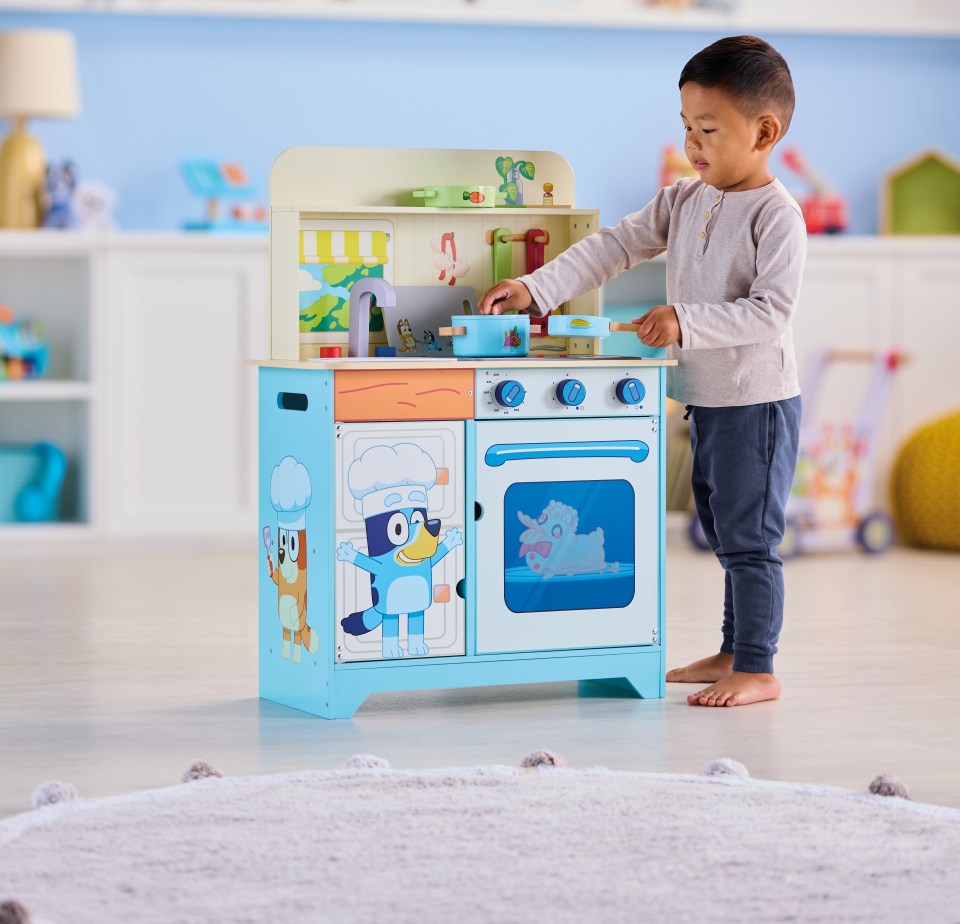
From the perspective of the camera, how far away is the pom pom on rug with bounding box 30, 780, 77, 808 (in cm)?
168

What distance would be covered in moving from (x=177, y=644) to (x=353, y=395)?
2.65ft

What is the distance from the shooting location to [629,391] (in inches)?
89.1

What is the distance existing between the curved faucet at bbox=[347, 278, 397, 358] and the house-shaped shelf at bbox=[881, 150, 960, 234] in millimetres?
2708

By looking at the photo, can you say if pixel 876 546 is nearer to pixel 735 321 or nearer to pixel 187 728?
pixel 735 321

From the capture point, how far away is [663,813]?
1653 mm

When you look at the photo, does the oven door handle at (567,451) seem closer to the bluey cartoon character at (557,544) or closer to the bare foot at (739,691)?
the bluey cartoon character at (557,544)

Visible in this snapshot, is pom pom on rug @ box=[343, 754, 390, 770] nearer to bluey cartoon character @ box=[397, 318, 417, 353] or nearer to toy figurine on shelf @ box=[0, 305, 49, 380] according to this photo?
bluey cartoon character @ box=[397, 318, 417, 353]

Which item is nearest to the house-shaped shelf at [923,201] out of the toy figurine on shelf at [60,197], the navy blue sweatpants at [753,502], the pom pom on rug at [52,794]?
the toy figurine on shelf at [60,197]

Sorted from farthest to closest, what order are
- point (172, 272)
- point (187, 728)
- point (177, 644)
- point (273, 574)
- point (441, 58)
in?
point (441, 58) < point (172, 272) < point (177, 644) < point (273, 574) < point (187, 728)

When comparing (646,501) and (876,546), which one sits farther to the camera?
(876,546)

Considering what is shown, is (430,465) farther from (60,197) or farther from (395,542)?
(60,197)

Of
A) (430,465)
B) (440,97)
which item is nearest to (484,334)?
(430,465)

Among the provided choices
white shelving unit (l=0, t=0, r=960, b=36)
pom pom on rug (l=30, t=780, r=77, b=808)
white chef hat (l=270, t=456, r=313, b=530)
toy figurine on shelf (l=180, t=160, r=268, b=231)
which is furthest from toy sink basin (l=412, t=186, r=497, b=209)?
white shelving unit (l=0, t=0, r=960, b=36)

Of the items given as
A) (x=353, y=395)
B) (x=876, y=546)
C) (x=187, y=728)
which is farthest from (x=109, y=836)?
(x=876, y=546)
